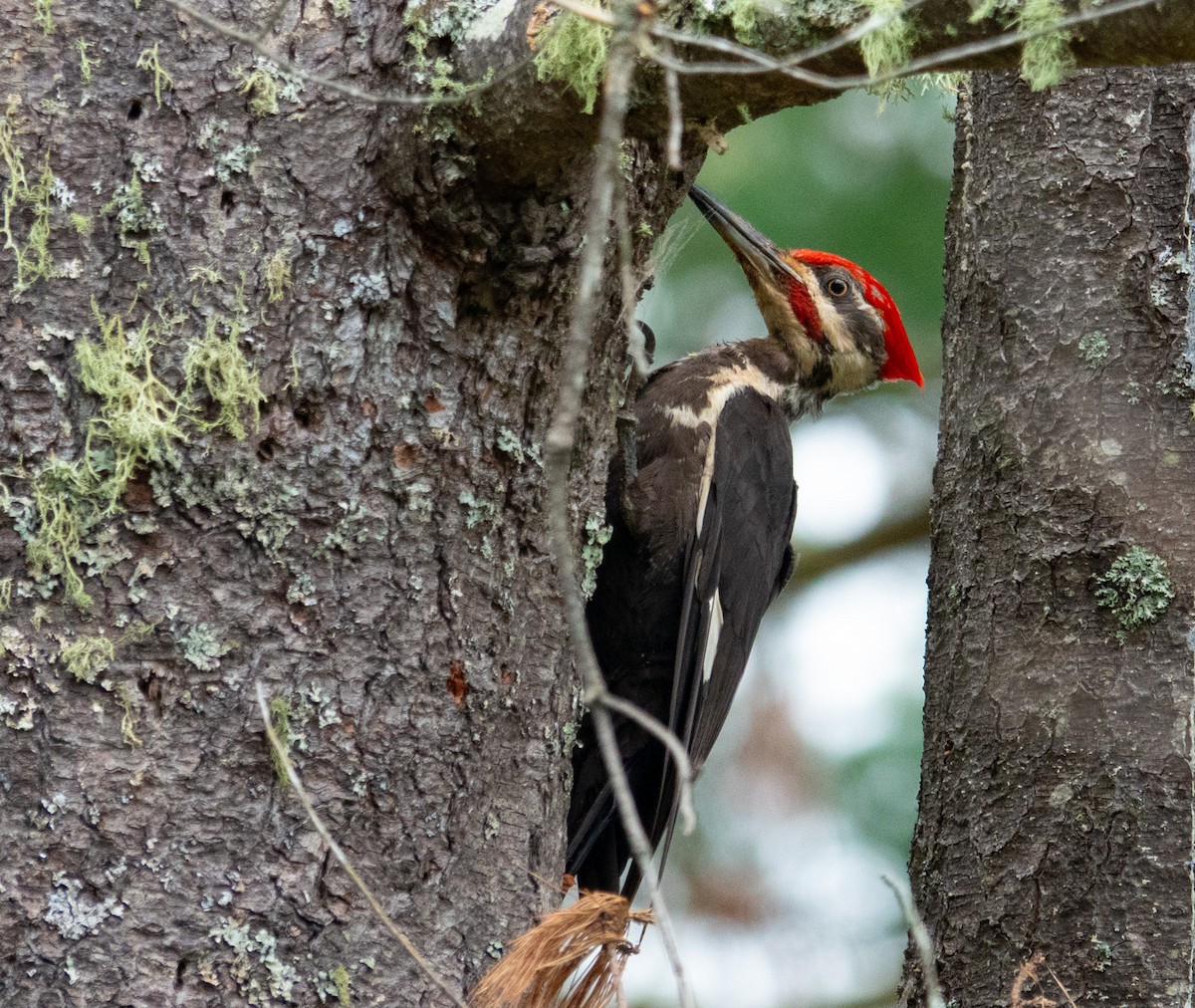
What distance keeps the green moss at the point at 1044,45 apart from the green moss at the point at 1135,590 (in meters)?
1.41

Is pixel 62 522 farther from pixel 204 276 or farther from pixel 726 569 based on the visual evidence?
pixel 726 569

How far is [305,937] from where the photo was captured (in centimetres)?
175

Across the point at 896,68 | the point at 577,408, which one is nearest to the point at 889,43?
the point at 896,68

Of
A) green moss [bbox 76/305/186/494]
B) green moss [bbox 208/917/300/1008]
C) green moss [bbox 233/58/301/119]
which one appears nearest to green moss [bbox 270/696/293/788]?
green moss [bbox 208/917/300/1008]

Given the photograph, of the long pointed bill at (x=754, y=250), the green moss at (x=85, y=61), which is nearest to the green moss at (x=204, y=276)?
the green moss at (x=85, y=61)

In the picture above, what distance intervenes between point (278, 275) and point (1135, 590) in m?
1.62

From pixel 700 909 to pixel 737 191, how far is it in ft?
9.27

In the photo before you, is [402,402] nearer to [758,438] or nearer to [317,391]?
[317,391]

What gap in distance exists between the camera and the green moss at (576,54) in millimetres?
1607

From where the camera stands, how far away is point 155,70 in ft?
5.86

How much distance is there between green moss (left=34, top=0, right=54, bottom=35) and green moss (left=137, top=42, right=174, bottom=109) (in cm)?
12

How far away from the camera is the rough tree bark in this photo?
170 centimetres

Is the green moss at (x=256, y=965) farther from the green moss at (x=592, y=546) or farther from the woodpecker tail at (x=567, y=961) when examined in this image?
the green moss at (x=592, y=546)

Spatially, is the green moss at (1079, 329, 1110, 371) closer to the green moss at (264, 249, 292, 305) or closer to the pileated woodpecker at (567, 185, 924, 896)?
the pileated woodpecker at (567, 185, 924, 896)
